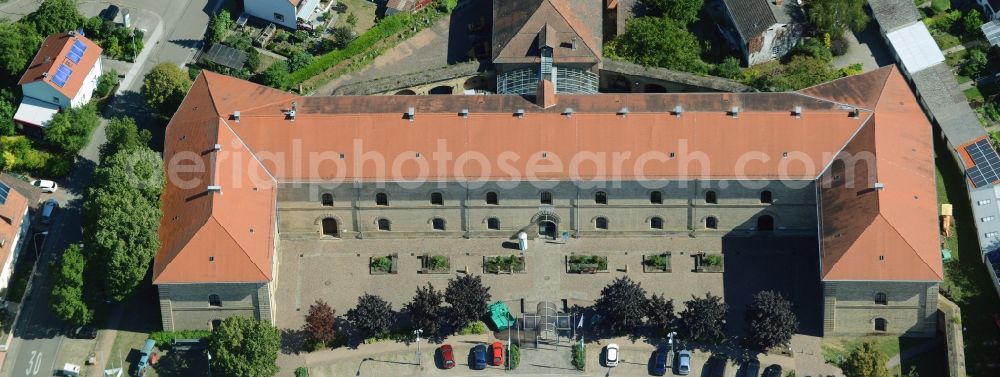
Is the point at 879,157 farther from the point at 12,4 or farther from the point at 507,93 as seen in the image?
the point at 12,4

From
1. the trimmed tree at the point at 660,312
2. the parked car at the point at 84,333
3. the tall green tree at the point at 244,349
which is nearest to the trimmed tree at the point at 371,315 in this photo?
the tall green tree at the point at 244,349

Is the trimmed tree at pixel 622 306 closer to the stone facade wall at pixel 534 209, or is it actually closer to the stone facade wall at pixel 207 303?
the stone facade wall at pixel 534 209

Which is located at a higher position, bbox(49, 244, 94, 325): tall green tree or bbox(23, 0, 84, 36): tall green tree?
bbox(23, 0, 84, 36): tall green tree

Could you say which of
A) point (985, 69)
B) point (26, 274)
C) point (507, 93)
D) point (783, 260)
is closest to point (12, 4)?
point (26, 274)

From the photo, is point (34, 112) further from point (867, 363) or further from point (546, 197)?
point (867, 363)

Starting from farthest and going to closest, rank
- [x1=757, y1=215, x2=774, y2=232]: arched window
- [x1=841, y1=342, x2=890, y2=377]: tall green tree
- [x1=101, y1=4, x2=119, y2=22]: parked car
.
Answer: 1. [x1=101, y1=4, x2=119, y2=22]: parked car
2. [x1=757, y1=215, x2=774, y2=232]: arched window
3. [x1=841, y1=342, x2=890, y2=377]: tall green tree

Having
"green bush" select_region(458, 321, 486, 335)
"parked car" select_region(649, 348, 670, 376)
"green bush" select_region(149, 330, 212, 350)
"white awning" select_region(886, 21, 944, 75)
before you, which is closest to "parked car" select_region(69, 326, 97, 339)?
"green bush" select_region(149, 330, 212, 350)

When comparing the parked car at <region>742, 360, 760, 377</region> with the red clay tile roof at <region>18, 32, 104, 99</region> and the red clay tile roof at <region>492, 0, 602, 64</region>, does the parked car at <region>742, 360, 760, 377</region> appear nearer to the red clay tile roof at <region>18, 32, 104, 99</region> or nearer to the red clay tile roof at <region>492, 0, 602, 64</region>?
the red clay tile roof at <region>492, 0, 602, 64</region>
